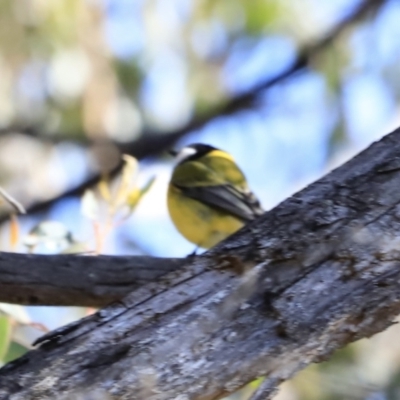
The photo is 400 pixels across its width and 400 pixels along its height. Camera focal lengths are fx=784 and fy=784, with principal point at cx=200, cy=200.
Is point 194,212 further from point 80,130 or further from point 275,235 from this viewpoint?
point 275,235

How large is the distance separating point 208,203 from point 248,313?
1895 millimetres

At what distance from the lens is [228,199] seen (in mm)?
2848

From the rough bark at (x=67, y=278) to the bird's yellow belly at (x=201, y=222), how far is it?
1.30m

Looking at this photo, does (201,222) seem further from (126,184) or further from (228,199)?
(126,184)

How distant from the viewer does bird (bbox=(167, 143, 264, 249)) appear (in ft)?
9.15

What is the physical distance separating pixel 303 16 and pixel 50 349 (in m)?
2.51

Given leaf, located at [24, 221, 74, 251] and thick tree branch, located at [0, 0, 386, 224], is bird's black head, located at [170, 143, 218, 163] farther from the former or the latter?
leaf, located at [24, 221, 74, 251]

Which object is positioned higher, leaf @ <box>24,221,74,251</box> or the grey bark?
leaf @ <box>24,221,74,251</box>

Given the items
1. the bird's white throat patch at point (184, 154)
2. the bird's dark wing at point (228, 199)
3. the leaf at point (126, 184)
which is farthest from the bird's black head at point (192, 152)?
the leaf at point (126, 184)

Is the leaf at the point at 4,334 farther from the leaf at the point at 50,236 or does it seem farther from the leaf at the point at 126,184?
the leaf at the point at 126,184

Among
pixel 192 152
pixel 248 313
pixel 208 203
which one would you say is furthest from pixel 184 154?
pixel 248 313

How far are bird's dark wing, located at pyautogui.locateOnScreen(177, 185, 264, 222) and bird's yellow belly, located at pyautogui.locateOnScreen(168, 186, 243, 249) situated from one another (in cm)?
3

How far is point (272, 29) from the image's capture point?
3123 millimetres

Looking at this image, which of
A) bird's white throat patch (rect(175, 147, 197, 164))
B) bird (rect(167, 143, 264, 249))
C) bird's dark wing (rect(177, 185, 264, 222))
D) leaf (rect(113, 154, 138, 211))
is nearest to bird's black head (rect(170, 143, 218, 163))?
bird's white throat patch (rect(175, 147, 197, 164))
